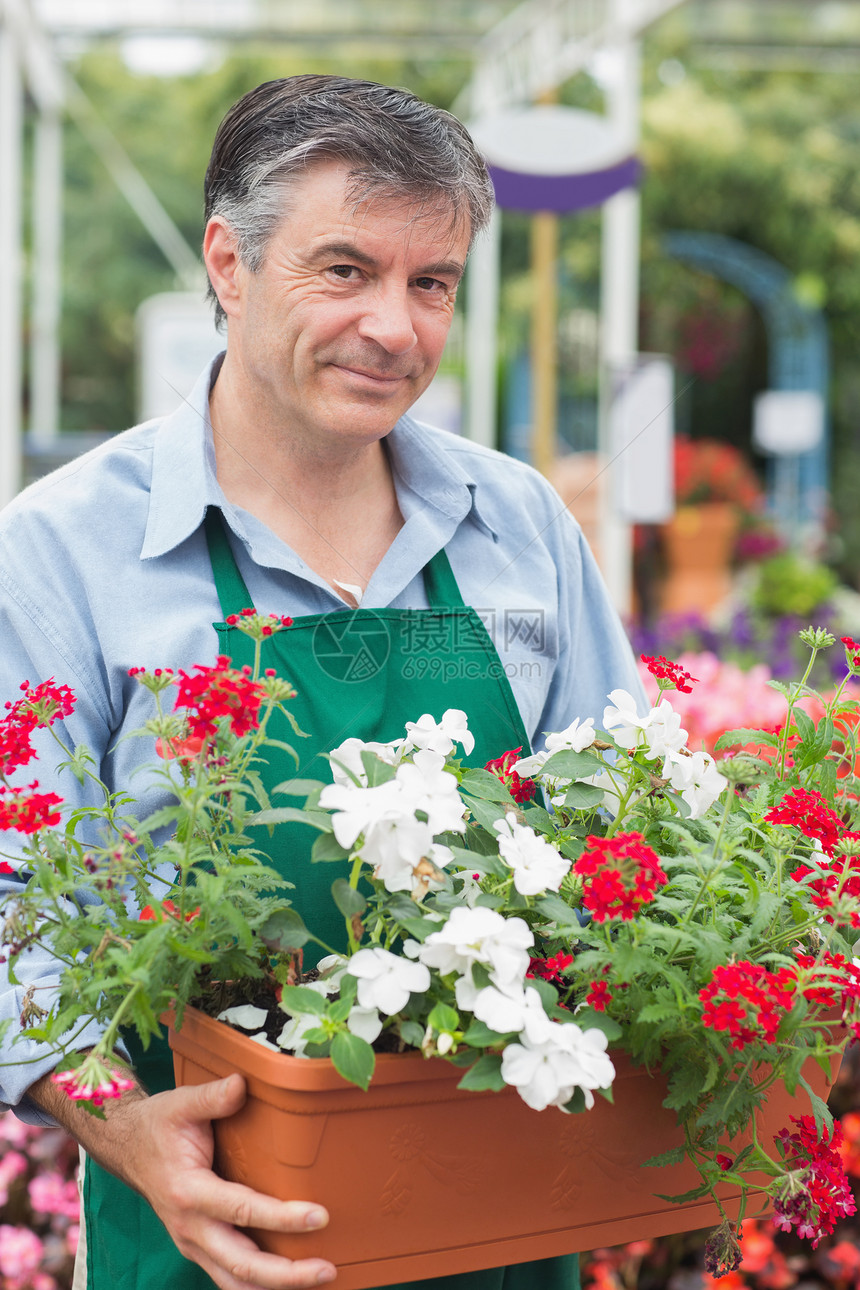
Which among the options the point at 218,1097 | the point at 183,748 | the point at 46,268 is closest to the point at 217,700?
the point at 183,748

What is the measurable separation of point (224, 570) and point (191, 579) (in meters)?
0.04

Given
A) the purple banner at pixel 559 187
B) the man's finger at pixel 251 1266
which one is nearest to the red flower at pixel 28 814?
the man's finger at pixel 251 1266

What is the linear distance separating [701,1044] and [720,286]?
11296 millimetres

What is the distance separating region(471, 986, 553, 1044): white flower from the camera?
87 cm

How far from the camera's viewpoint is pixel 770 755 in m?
1.25

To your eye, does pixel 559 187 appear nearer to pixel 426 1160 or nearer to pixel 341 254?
pixel 341 254

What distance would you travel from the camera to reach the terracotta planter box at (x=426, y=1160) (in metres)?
0.90

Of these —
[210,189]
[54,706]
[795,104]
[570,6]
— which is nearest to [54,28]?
[570,6]

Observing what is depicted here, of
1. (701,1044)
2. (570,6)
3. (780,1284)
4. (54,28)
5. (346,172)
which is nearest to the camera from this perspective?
(701,1044)

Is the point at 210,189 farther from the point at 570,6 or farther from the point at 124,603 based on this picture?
the point at 570,6

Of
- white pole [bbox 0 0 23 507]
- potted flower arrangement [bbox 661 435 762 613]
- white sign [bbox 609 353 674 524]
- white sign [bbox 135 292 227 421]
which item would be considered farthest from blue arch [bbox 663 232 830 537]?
white pole [bbox 0 0 23 507]

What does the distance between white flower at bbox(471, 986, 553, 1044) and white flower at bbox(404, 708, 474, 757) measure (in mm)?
209

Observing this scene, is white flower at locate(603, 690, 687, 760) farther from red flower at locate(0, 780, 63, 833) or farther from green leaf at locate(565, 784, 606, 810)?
red flower at locate(0, 780, 63, 833)

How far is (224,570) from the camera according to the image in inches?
52.3
